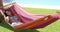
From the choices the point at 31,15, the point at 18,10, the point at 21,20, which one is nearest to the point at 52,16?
the point at 31,15

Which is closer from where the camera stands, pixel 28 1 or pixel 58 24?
pixel 58 24

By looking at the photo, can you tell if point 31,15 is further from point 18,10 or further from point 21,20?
point 18,10

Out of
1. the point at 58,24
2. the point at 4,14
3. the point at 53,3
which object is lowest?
the point at 58,24

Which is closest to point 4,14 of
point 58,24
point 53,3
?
point 58,24

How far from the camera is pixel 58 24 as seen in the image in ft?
21.6

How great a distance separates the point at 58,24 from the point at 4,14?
6.59ft

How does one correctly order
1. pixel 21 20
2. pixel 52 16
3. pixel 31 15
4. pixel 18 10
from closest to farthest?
pixel 52 16 → pixel 31 15 → pixel 21 20 → pixel 18 10

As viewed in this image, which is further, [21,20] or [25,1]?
[25,1]

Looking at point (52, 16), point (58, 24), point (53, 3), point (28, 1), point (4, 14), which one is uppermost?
point (28, 1)

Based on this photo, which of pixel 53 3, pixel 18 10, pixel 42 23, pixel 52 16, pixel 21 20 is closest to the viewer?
pixel 52 16

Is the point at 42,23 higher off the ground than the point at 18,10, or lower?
lower

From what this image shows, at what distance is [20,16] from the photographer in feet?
19.5

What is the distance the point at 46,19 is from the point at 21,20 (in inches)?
61.2

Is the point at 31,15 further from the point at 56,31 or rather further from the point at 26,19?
the point at 56,31
